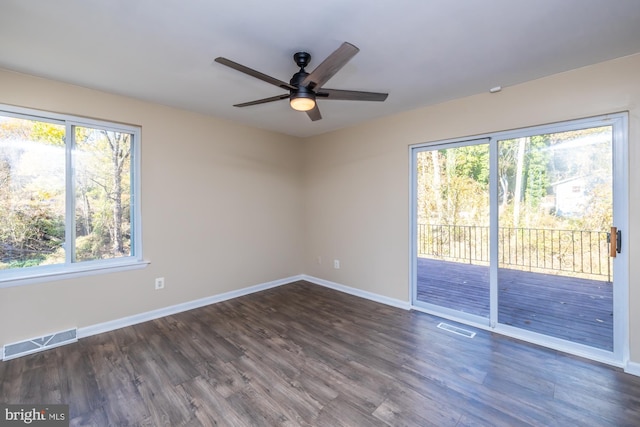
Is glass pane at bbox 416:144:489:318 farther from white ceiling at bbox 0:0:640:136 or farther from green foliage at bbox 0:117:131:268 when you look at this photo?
green foliage at bbox 0:117:131:268

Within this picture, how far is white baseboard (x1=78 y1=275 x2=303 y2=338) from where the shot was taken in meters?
2.86

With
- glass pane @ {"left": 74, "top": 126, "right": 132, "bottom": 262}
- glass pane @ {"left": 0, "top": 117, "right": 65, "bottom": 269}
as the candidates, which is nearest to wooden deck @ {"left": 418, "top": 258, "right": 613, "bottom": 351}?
glass pane @ {"left": 74, "top": 126, "right": 132, "bottom": 262}

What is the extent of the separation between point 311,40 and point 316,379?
2.53 metres

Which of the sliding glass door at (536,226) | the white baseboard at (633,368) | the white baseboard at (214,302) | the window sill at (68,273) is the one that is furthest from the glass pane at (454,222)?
the window sill at (68,273)

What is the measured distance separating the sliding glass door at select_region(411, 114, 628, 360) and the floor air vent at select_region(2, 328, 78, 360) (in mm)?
3771

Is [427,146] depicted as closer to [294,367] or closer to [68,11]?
[294,367]

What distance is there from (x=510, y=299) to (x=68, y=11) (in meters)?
4.33

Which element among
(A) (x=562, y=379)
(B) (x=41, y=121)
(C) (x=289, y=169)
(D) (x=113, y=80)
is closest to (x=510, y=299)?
(A) (x=562, y=379)

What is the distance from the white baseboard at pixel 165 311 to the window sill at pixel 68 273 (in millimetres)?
550

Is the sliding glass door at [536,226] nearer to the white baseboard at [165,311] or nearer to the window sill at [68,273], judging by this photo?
the white baseboard at [165,311]

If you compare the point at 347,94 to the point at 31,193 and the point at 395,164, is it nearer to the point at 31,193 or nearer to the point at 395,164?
the point at 395,164

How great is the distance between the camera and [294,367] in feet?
7.54

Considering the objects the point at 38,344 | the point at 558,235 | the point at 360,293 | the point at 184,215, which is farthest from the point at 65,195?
the point at 558,235

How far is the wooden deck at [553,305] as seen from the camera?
8.14 ft
